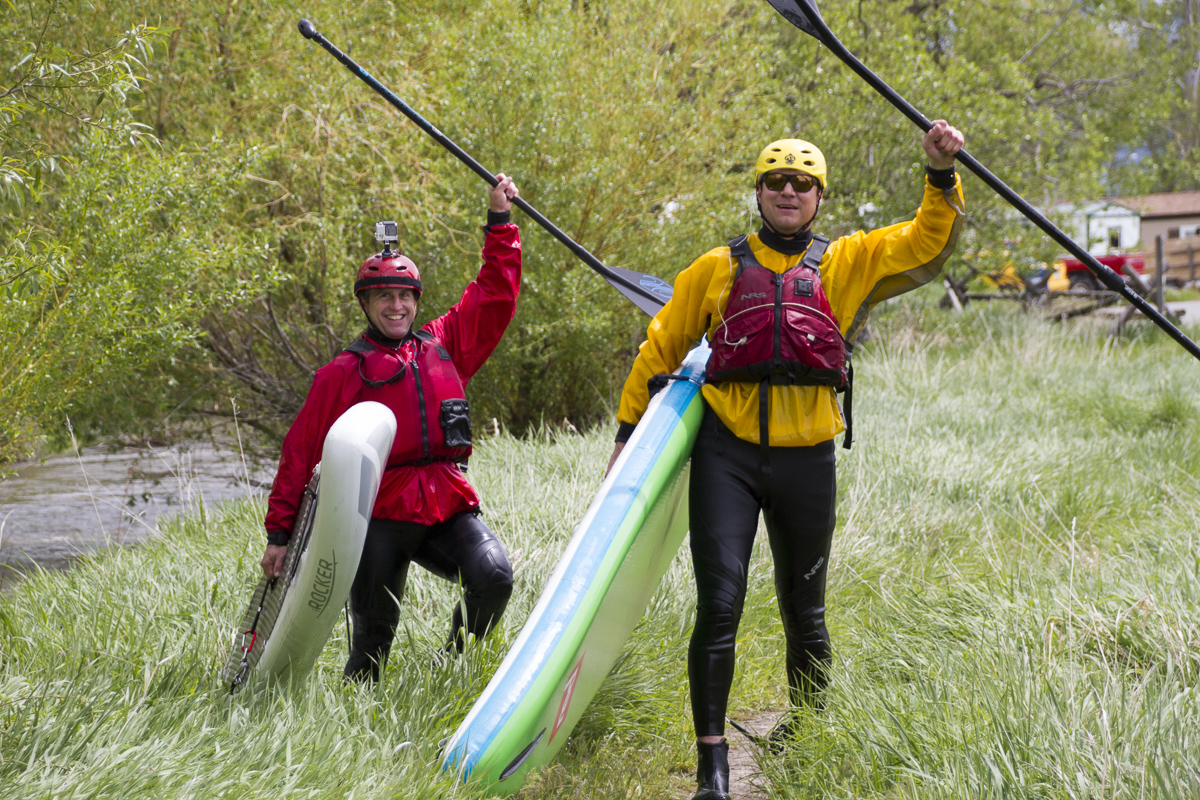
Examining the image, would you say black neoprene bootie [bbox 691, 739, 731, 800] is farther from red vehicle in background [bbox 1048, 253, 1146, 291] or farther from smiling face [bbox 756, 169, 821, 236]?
red vehicle in background [bbox 1048, 253, 1146, 291]

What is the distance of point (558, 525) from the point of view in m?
4.82

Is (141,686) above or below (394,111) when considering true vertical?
below

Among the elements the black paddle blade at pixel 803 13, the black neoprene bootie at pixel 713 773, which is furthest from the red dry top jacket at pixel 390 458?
the black paddle blade at pixel 803 13

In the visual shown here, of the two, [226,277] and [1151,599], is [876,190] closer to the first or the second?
[226,277]

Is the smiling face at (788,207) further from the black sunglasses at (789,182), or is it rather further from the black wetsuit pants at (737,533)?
the black wetsuit pants at (737,533)

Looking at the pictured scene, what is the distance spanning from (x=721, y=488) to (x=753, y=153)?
7.13 metres

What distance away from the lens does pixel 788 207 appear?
3035 millimetres

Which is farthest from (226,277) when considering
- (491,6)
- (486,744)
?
(486,744)

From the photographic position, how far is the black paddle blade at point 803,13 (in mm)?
3162

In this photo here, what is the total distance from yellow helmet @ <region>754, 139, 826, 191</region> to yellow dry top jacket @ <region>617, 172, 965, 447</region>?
21cm

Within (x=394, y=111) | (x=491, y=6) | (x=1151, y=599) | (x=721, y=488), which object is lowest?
(x=1151, y=599)

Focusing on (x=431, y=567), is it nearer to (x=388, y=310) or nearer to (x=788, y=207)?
(x=388, y=310)

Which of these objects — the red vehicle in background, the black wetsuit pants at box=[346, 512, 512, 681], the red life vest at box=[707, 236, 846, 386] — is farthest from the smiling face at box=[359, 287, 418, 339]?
the red vehicle in background

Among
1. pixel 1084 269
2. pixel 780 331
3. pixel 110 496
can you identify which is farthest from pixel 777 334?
pixel 1084 269
